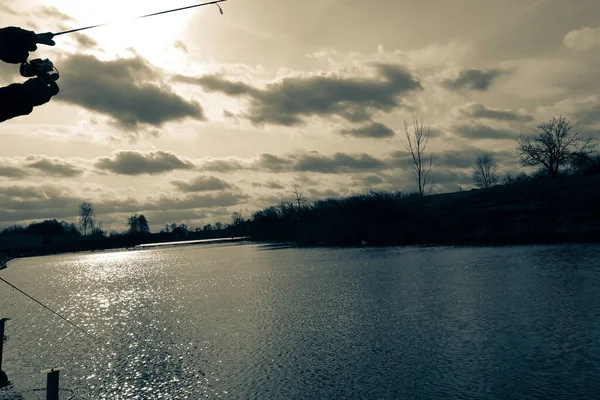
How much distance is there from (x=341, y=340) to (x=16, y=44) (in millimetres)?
12045

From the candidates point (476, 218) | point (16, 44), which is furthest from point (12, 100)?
point (476, 218)

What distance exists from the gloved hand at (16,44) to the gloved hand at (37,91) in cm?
43

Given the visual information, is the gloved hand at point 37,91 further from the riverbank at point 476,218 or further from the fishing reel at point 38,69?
the riverbank at point 476,218

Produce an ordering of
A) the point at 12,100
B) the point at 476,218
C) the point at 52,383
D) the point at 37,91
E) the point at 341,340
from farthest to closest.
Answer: the point at 476,218
the point at 341,340
the point at 52,383
the point at 37,91
the point at 12,100

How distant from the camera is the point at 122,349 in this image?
1603cm

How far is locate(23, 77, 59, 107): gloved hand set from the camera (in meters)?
8.18

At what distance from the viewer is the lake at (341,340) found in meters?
10.8

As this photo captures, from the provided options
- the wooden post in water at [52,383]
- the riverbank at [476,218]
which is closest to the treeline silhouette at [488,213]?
the riverbank at [476,218]

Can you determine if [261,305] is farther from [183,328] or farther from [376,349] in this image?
[376,349]

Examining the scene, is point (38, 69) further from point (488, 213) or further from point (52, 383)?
point (488, 213)

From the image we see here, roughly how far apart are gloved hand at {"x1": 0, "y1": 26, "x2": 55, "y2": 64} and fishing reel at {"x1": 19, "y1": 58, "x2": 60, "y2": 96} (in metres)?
0.16

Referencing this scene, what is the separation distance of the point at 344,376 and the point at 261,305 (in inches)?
473

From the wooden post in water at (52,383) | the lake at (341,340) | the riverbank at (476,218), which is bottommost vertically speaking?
the lake at (341,340)

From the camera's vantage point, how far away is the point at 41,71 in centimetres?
851
